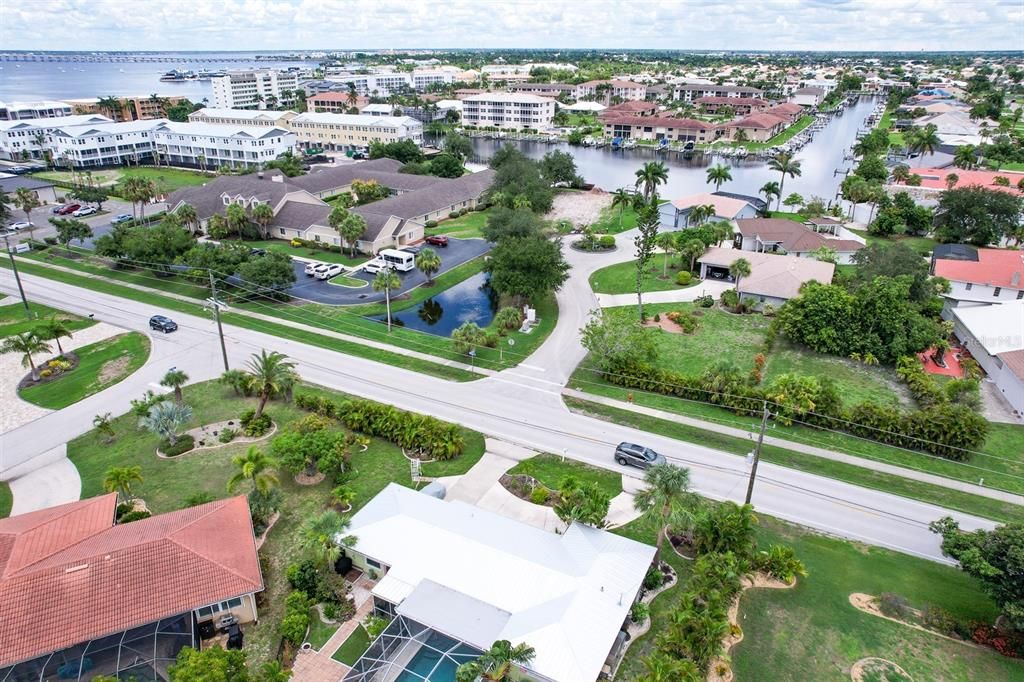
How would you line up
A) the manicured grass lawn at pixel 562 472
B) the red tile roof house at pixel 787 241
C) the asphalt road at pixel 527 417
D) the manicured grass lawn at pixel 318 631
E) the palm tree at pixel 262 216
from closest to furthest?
1. the manicured grass lawn at pixel 318 631
2. the asphalt road at pixel 527 417
3. the manicured grass lawn at pixel 562 472
4. the red tile roof house at pixel 787 241
5. the palm tree at pixel 262 216

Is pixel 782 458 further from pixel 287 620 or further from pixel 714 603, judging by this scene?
pixel 287 620

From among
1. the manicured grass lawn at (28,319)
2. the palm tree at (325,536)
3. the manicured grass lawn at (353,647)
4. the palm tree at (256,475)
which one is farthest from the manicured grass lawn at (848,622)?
the manicured grass lawn at (28,319)

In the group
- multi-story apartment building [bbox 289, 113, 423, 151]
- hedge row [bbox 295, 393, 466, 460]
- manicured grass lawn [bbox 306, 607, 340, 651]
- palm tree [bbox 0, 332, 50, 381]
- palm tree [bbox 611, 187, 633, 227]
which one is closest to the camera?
manicured grass lawn [bbox 306, 607, 340, 651]

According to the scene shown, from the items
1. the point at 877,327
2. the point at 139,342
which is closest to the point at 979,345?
the point at 877,327

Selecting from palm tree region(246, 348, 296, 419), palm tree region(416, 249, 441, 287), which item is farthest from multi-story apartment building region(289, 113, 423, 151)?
palm tree region(246, 348, 296, 419)

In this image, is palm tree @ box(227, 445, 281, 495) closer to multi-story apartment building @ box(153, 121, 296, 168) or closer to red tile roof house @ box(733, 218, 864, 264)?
red tile roof house @ box(733, 218, 864, 264)

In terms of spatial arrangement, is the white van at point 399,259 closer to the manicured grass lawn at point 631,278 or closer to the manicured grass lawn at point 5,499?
the manicured grass lawn at point 631,278
